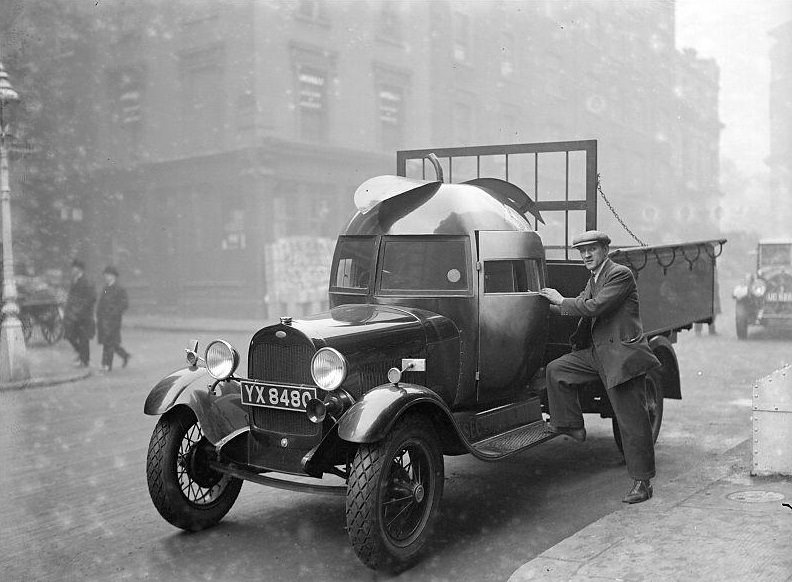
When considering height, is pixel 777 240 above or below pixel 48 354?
above

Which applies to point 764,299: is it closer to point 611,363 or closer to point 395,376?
point 611,363

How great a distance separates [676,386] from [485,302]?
2613 millimetres

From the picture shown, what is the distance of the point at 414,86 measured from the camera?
29.1 m

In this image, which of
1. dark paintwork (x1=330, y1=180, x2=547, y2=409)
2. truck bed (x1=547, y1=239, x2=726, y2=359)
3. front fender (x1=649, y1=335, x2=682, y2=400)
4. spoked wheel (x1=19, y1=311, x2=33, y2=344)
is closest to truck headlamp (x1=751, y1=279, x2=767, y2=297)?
truck bed (x1=547, y1=239, x2=726, y2=359)

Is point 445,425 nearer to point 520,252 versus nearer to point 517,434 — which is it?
point 517,434

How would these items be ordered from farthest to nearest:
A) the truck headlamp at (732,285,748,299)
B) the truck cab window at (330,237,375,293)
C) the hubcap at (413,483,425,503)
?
the truck headlamp at (732,285,748,299)
the truck cab window at (330,237,375,293)
the hubcap at (413,483,425,503)

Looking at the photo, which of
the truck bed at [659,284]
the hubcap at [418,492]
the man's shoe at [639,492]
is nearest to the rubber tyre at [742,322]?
the truck bed at [659,284]

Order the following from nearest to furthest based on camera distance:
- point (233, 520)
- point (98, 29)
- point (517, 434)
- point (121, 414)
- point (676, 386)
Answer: point (233, 520), point (517, 434), point (676, 386), point (121, 414), point (98, 29)

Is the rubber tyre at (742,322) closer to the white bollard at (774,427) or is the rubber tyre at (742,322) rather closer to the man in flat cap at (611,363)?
the white bollard at (774,427)

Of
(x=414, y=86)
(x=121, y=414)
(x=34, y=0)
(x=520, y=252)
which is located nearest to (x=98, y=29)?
(x=34, y=0)

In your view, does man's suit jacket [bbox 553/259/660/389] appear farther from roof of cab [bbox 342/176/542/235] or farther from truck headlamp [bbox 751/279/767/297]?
truck headlamp [bbox 751/279/767/297]

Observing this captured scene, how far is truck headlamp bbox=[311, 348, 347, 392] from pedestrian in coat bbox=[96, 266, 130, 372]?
34.2ft

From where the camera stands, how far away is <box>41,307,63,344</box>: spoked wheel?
64.1 ft

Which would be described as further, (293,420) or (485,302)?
(485,302)
